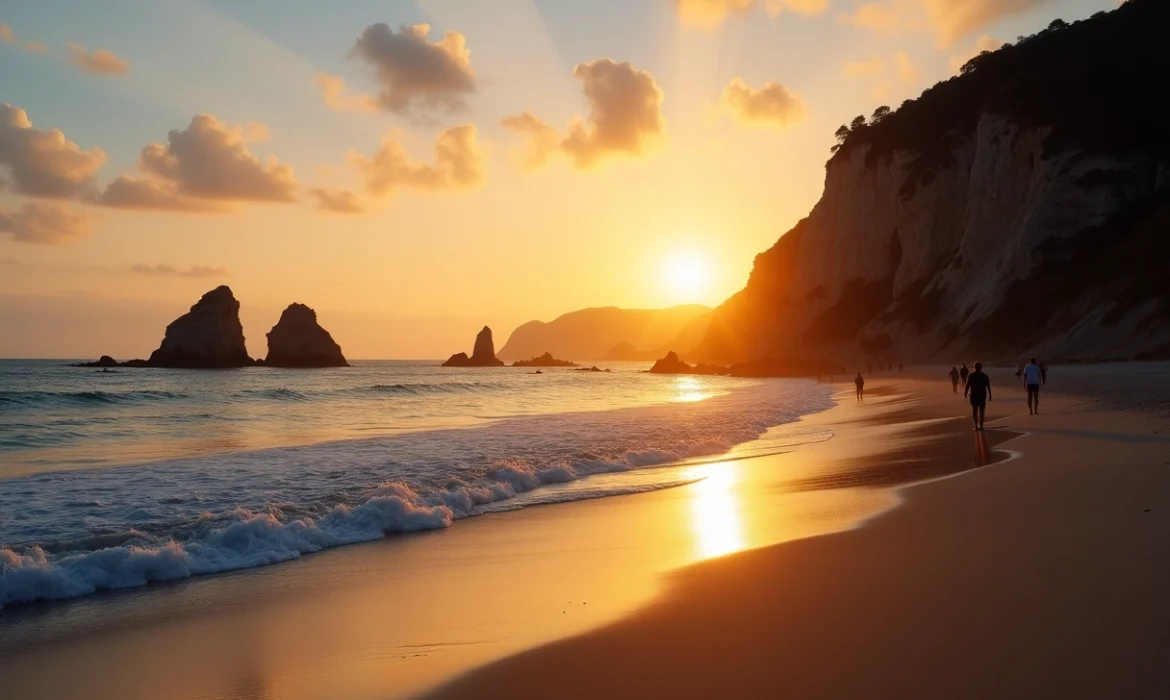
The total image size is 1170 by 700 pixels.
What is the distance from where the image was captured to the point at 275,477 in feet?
42.7

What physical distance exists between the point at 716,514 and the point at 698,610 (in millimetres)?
4356

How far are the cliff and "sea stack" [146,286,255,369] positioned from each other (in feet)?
232

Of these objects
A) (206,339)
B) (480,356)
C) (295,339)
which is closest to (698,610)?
(206,339)

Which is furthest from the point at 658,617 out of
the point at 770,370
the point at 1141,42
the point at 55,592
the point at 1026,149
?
the point at 770,370

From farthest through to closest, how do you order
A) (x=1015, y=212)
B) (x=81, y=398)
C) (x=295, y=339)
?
(x=295, y=339)
(x=1015, y=212)
(x=81, y=398)

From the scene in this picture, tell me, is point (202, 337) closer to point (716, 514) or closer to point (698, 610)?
point (716, 514)

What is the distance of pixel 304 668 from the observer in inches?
189

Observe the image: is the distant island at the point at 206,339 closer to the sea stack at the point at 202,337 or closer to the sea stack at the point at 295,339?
the sea stack at the point at 202,337

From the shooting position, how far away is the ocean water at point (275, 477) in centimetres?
814

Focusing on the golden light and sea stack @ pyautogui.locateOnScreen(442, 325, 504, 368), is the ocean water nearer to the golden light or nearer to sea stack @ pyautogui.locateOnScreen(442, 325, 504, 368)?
the golden light

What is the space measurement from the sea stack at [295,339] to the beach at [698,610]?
Result: 355 feet

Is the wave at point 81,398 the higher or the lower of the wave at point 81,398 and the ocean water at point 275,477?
the higher

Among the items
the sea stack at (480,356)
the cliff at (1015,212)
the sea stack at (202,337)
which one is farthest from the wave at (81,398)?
the sea stack at (480,356)

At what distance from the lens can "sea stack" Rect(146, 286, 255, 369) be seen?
9525cm
